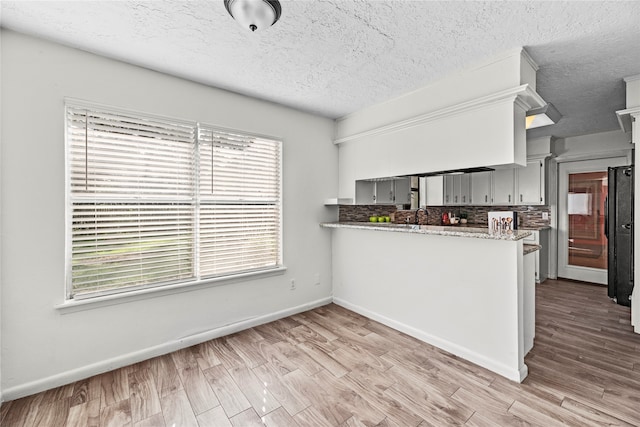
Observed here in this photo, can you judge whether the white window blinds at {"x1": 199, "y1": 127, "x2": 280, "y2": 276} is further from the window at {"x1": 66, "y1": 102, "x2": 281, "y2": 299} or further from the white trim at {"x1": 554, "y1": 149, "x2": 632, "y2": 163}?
the white trim at {"x1": 554, "y1": 149, "x2": 632, "y2": 163}

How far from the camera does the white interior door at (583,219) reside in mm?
4914

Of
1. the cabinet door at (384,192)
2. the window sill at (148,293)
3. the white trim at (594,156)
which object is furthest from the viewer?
the white trim at (594,156)

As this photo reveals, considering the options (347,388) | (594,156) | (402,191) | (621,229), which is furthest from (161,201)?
(594,156)

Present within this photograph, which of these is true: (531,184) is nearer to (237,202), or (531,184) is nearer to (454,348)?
(454,348)

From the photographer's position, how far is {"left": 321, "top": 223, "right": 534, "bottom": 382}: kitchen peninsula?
2.29 m

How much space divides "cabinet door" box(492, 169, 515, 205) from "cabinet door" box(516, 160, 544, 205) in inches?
4.2

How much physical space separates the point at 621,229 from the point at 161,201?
557 cm

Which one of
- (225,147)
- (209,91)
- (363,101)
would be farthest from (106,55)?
(363,101)

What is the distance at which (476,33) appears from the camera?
6.60ft

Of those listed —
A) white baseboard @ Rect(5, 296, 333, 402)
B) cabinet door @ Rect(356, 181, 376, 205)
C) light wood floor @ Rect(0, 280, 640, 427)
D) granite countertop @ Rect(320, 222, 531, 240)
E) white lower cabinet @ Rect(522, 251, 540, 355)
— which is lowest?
light wood floor @ Rect(0, 280, 640, 427)

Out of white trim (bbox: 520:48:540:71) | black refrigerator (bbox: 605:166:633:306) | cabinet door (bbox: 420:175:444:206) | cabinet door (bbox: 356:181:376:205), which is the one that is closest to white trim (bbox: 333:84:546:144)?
white trim (bbox: 520:48:540:71)

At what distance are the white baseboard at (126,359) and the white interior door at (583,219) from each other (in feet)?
17.3

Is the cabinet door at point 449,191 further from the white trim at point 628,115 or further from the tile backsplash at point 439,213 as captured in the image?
the white trim at point 628,115

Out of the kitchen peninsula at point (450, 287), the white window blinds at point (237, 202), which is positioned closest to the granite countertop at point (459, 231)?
the kitchen peninsula at point (450, 287)
